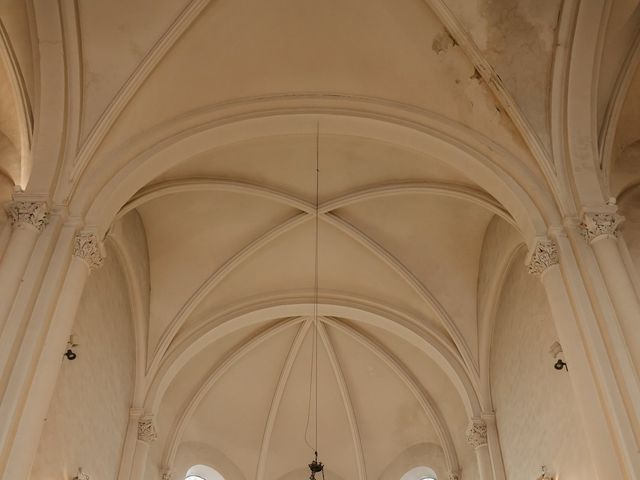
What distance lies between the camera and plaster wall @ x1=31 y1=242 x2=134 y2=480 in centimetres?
1039

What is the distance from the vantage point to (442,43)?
418 inches

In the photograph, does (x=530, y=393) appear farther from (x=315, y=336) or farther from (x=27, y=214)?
(x=27, y=214)

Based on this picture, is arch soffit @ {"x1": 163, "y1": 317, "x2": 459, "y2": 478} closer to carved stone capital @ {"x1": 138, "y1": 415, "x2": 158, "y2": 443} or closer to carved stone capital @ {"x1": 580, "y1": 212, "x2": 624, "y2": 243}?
carved stone capital @ {"x1": 138, "y1": 415, "x2": 158, "y2": 443}

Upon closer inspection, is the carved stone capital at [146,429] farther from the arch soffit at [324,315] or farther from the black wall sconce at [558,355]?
the black wall sconce at [558,355]

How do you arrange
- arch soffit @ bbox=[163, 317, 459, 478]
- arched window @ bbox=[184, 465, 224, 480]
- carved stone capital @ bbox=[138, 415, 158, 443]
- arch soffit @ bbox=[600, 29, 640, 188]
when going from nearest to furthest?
arch soffit @ bbox=[600, 29, 640, 188] < carved stone capital @ bbox=[138, 415, 158, 443] < arch soffit @ bbox=[163, 317, 459, 478] < arched window @ bbox=[184, 465, 224, 480]

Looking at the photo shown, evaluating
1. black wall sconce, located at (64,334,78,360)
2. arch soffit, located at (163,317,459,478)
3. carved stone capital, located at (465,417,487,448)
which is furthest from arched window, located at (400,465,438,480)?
black wall sconce, located at (64,334,78,360)

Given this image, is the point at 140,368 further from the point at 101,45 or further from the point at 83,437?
the point at 101,45

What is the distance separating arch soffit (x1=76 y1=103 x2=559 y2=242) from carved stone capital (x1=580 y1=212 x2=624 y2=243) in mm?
511

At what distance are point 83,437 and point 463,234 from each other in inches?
303

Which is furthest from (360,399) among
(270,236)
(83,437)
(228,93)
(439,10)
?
(439,10)

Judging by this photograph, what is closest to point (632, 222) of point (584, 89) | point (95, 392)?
point (584, 89)

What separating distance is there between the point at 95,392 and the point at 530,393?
6.93 meters

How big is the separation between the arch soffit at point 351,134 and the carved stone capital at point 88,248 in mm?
301

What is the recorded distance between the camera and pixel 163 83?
10.8 meters
